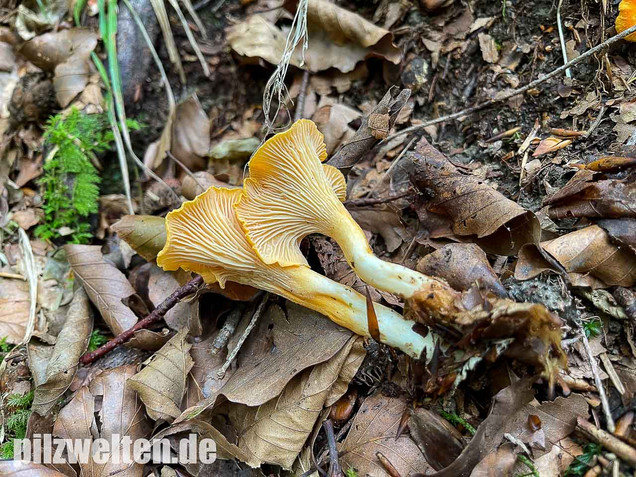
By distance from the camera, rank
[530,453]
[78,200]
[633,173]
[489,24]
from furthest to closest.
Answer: [78,200] → [489,24] → [633,173] → [530,453]

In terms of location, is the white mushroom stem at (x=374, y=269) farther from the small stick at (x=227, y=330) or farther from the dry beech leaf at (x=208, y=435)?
the dry beech leaf at (x=208, y=435)

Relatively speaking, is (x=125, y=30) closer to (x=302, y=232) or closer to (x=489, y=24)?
(x=302, y=232)

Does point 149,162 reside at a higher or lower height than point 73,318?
higher

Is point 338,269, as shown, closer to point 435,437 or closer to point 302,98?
point 435,437

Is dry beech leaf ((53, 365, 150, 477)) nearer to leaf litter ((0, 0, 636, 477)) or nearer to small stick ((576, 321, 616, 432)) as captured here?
leaf litter ((0, 0, 636, 477))

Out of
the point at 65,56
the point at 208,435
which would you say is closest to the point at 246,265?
Result: the point at 208,435

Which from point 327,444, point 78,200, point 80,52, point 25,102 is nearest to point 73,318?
point 78,200
